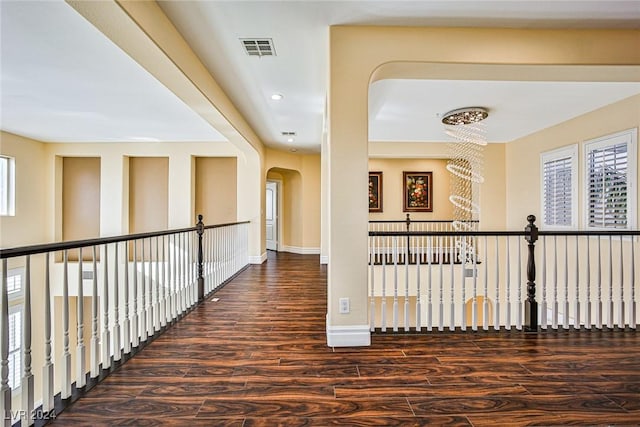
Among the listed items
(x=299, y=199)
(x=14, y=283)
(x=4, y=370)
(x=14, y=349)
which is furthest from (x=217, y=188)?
(x=4, y=370)

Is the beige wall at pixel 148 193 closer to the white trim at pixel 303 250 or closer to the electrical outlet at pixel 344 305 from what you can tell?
the white trim at pixel 303 250

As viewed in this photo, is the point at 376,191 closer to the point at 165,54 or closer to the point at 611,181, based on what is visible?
the point at 611,181

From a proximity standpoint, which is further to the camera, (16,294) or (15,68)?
(16,294)

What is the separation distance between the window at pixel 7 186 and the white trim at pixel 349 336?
6811 millimetres

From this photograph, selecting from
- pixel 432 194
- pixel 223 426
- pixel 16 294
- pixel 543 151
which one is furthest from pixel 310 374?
pixel 432 194

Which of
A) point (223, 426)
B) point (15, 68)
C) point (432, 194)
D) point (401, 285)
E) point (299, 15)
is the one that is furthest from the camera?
point (432, 194)

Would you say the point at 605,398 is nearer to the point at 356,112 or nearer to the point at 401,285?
the point at 356,112

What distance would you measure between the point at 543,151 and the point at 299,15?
202 inches

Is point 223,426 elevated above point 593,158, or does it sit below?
below

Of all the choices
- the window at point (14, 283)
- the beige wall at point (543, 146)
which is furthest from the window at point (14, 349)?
the beige wall at point (543, 146)

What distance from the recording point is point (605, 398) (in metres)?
1.95

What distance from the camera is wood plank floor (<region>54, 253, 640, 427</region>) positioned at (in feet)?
Result: 5.92

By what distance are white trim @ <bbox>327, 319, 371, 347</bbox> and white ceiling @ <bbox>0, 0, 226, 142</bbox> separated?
313 centimetres

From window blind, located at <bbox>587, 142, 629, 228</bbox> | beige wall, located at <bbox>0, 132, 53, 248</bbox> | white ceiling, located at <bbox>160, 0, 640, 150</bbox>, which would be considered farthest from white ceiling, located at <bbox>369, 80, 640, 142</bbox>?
beige wall, located at <bbox>0, 132, 53, 248</bbox>
